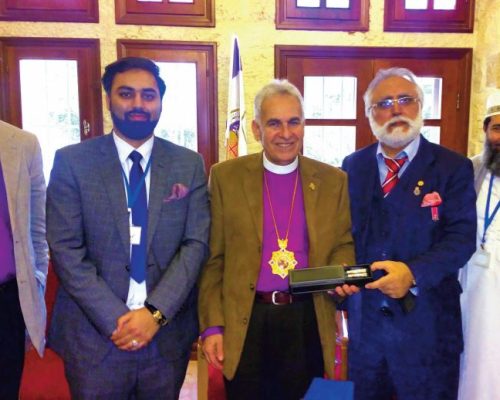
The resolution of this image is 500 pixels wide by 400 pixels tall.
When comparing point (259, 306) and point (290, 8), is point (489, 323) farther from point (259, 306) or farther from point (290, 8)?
point (290, 8)

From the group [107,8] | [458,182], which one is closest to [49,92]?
[107,8]

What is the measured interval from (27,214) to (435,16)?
3439 millimetres

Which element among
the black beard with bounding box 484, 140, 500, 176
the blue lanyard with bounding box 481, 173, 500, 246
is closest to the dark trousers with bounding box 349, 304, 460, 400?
the blue lanyard with bounding box 481, 173, 500, 246

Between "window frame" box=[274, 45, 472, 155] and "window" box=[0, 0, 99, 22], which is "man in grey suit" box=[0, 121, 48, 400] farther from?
"window frame" box=[274, 45, 472, 155]

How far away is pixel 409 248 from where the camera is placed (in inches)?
69.5

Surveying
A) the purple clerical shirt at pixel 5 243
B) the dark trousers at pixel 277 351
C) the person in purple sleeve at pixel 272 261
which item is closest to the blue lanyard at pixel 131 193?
the person in purple sleeve at pixel 272 261

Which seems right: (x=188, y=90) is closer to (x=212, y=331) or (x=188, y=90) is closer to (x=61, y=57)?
(x=61, y=57)

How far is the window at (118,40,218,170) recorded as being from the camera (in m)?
3.55

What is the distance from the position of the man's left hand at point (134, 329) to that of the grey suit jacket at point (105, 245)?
3cm

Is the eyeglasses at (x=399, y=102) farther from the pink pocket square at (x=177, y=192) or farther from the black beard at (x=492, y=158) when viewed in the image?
the pink pocket square at (x=177, y=192)

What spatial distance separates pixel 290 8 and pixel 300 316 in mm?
2704

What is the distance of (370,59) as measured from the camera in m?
3.77

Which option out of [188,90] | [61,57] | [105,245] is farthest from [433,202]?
[61,57]

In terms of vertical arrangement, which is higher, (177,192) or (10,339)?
(177,192)
